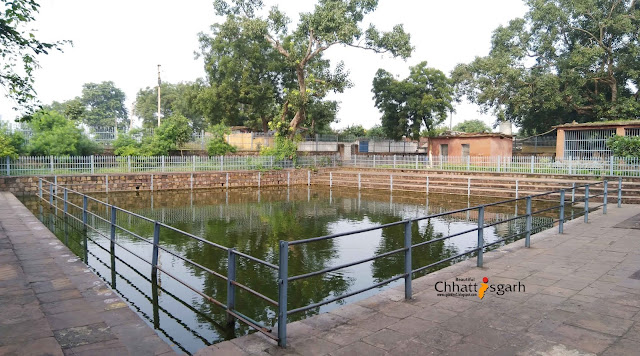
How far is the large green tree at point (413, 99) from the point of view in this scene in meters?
35.3

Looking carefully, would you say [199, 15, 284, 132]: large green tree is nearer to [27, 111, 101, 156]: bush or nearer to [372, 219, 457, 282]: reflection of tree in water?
[27, 111, 101, 156]: bush

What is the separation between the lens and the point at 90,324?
4.21m

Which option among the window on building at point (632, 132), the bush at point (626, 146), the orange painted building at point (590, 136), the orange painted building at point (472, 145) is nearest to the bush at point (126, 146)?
the orange painted building at point (472, 145)

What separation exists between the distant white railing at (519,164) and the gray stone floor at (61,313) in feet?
67.1

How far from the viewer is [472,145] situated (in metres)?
28.0

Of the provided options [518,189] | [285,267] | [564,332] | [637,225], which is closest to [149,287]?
[285,267]

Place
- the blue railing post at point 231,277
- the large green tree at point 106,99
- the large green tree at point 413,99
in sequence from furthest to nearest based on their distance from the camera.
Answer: the large green tree at point 106,99
the large green tree at point 413,99
the blue railing post at point 231,277

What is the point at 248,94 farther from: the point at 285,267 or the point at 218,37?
the point at 285,267

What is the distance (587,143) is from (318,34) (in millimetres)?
17828

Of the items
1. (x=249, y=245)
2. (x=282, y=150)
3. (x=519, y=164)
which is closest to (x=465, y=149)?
(x=519, y=164)

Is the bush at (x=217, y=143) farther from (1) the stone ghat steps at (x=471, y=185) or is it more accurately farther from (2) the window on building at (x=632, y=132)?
A: (2) the window on building at (x=632, y=132)

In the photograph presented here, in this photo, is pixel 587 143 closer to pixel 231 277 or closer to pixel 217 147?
pixel 217 147

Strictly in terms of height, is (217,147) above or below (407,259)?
above

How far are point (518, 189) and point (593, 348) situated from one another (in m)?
17.1
